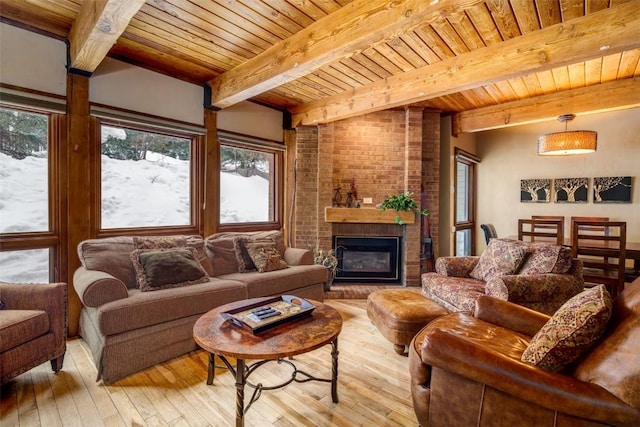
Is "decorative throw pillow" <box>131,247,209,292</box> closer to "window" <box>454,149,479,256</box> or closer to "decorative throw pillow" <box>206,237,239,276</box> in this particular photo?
"decorative throw pillow" <box>206,237,239,276</box>

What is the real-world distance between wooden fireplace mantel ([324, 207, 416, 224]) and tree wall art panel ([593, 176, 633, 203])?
3.10 m

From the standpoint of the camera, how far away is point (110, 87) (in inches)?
116

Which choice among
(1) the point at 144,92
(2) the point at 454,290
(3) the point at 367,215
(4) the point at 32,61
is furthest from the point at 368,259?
(4) the point at 32,61

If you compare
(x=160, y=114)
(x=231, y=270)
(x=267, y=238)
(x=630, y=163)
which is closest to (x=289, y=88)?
(x=160, y=114)

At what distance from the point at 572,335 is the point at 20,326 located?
2.86 meters

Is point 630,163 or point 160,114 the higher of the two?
point 160,114

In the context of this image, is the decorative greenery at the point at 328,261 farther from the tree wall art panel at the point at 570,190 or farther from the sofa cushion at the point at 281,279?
the tree wall art panel at the point at 570,190

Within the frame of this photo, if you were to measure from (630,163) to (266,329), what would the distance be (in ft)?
19.1

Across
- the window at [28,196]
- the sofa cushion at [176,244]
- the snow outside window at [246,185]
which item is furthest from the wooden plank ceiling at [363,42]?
the sofa cushion at [176,244]

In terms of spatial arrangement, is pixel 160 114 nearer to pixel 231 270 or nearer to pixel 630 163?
pixel 231 270

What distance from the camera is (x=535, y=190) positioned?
5461 millimetres

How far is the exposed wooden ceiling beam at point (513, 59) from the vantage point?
219 centimetres

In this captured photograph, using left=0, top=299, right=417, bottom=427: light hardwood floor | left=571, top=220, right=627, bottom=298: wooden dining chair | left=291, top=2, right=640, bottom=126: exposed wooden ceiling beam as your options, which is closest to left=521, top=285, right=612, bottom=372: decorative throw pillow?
left=0, top=299, right=417, bottom=427: light hardwood floor

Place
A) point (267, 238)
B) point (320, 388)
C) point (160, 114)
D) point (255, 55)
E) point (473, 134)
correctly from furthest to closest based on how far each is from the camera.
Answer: point (473, 134), point (267, 238), point (160, 114), point (255, 55), point (320, 388)
